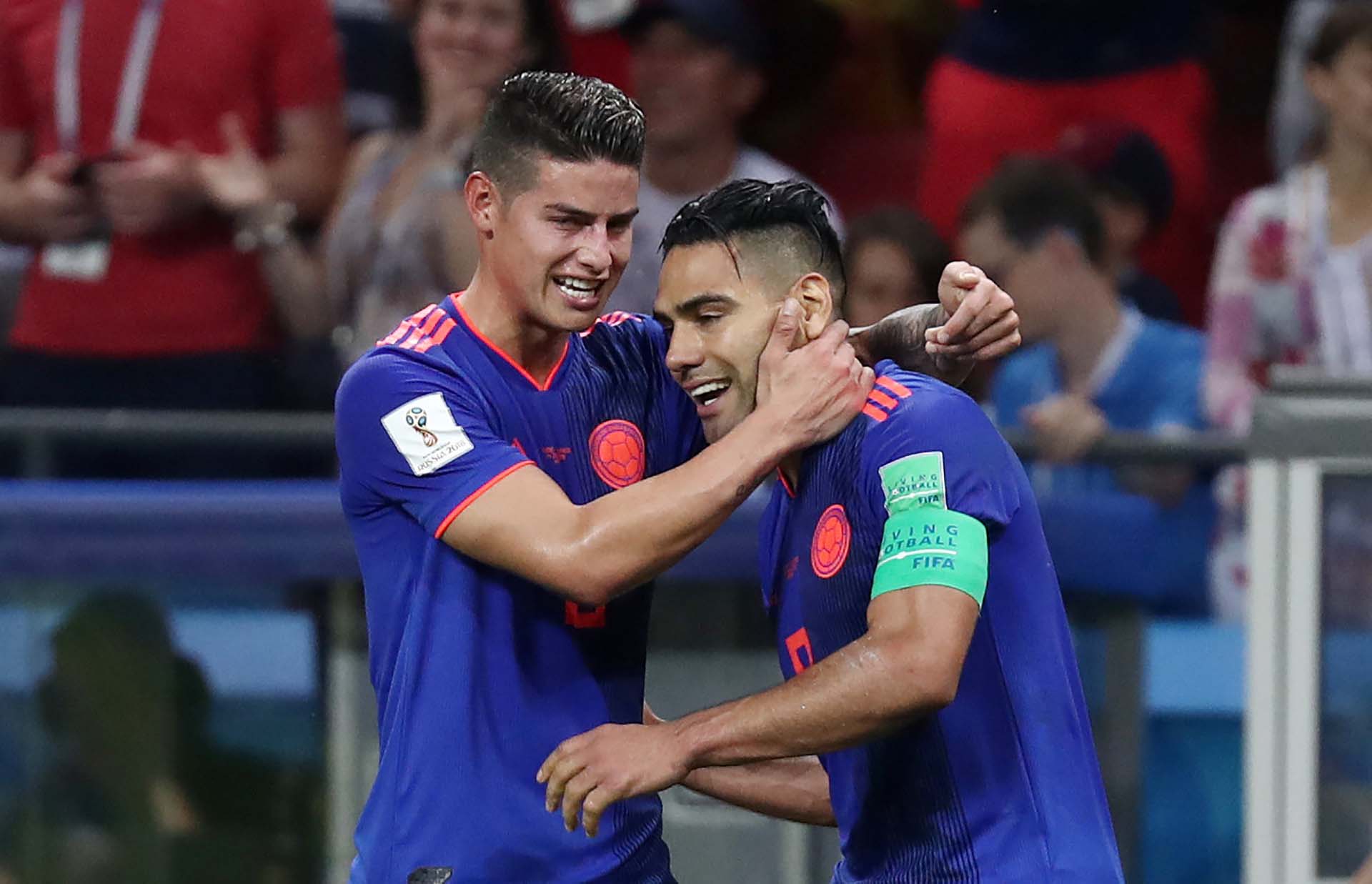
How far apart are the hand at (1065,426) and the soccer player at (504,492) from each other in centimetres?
189

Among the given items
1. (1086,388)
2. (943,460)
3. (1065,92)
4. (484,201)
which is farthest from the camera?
(1065,92)

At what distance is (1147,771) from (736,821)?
1019 mm

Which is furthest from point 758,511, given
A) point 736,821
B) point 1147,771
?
point 1147,771

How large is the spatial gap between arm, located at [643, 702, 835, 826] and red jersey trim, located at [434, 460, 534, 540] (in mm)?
589

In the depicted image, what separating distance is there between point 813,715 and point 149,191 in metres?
3.57

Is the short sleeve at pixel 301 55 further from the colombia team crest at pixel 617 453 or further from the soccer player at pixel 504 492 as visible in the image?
the colombia team crest at pixel 617 453

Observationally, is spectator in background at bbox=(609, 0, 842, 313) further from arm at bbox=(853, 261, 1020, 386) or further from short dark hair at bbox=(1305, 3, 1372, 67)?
arm at bbox=(853, 261, 1020, 386)

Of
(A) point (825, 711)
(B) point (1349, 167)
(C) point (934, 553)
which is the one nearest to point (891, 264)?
(B) point (1349, 167)

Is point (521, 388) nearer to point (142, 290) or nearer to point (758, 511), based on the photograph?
point (758, 511)

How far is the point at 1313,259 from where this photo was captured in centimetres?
569

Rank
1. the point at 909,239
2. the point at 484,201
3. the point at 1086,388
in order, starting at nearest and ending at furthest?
1. the point at 484,201
2. the point at 1086,388
3. the point at 909,239

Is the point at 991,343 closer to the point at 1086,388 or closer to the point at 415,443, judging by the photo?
the point at 415,443

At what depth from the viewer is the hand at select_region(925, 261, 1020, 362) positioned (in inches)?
126

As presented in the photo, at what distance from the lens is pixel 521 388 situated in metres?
3.25
